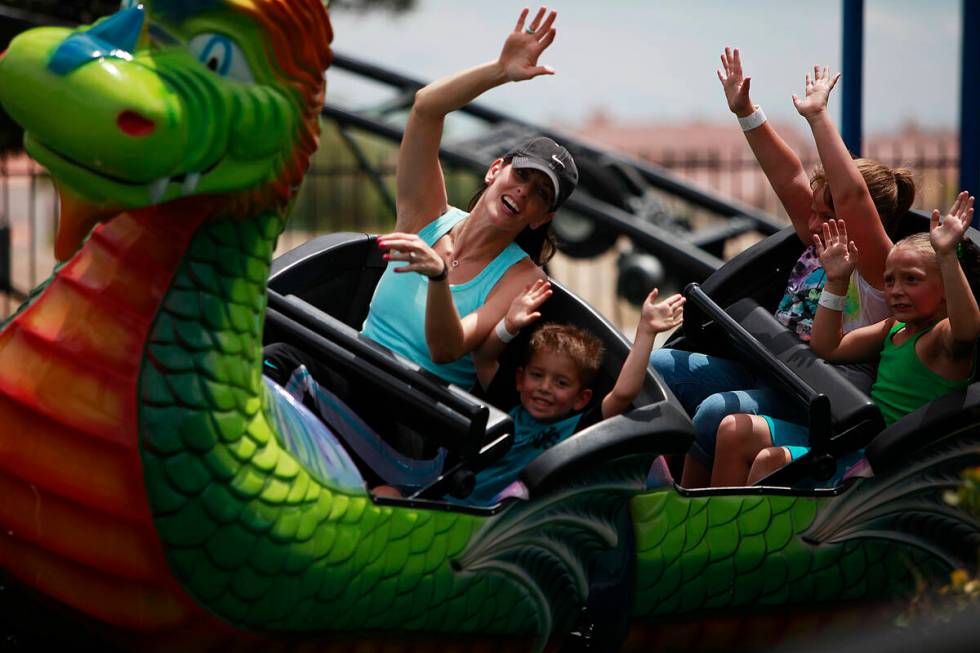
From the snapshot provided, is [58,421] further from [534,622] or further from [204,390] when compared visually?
[534,622]

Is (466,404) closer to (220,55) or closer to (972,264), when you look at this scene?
(220,55)

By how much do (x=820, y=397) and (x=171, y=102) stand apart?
139cm

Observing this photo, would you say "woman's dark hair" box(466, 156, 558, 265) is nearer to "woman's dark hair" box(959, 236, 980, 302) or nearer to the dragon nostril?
"woman's dark hair" box(959, 236, 980, 302)

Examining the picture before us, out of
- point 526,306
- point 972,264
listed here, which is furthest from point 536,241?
point 972,264

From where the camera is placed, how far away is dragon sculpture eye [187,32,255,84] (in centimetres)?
210

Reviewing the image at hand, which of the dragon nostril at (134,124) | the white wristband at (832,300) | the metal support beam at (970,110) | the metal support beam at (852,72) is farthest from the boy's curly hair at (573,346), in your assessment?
the metal support beam at (970,110)

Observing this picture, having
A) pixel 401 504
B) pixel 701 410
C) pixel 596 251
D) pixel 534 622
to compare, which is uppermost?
pixel 596 251

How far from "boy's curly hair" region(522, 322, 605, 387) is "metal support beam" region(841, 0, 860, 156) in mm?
2093

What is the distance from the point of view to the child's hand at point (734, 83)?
3.24 m

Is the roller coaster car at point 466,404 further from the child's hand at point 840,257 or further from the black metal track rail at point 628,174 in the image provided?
the black metal track rail at point 628,174

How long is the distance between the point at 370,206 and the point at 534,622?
21127 millimetres

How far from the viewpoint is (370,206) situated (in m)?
23.4

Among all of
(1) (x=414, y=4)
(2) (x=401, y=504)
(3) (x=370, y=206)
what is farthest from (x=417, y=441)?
(3) (x=370, y=206)

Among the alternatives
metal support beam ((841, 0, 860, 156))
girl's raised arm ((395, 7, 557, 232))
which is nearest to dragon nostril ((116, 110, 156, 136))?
girl's raised arm ((395, 7, 557, 232))
